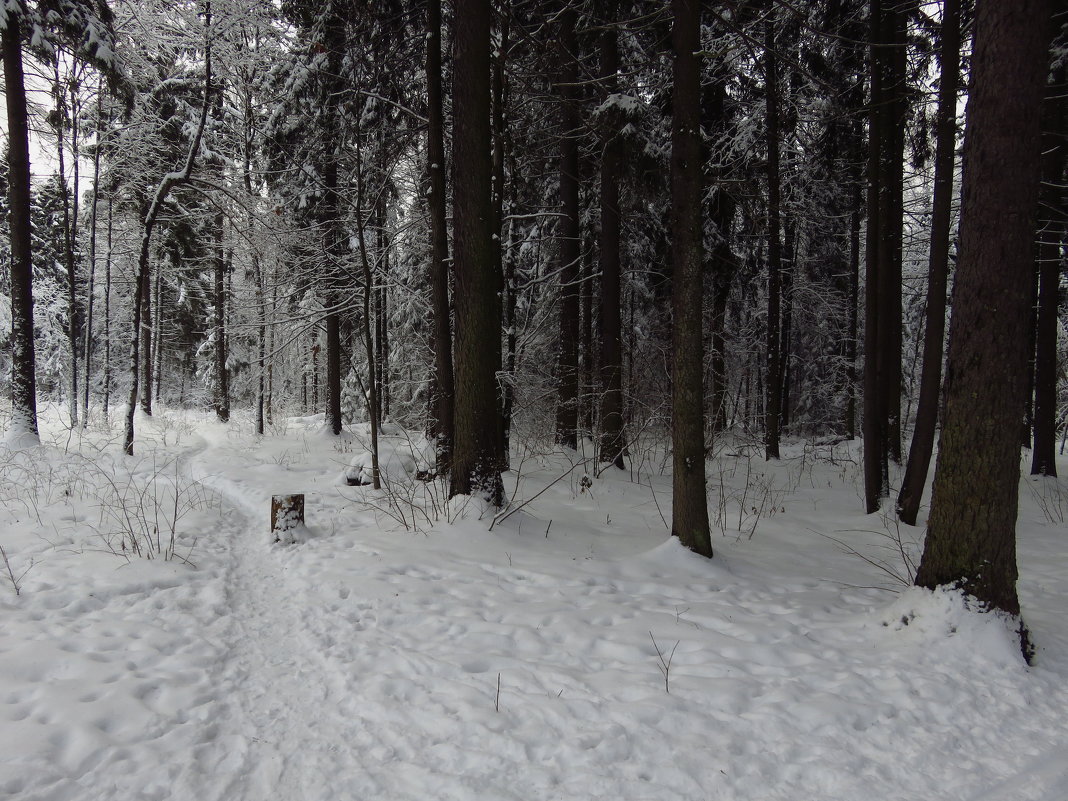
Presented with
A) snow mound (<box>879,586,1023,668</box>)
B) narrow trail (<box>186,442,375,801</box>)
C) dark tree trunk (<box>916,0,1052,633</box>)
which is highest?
dark tree trunk (<box>916,0,1052,633</box>)

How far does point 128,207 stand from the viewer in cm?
1611

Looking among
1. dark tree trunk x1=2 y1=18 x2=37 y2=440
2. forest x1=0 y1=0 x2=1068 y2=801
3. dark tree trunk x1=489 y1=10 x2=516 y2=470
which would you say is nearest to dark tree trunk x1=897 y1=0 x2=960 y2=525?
forest x1=0 y1=0 x2=1068 y2=801

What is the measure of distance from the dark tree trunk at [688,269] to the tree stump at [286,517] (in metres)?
4.26

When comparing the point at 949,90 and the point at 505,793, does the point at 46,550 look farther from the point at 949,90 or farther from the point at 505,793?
the point at 949,90

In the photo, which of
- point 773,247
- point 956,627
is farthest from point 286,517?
point 773,247

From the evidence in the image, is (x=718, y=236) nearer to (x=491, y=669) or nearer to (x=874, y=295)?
(x=874, y=295)

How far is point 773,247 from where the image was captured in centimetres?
1300

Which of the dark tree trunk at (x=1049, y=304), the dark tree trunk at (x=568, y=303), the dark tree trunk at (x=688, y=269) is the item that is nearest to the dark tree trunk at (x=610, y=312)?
the dark tree trunk at (x=568, y=303)

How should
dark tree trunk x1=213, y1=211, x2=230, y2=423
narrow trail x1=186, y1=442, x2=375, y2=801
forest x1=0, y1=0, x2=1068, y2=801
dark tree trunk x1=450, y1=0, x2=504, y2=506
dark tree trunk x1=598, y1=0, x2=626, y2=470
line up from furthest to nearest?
dark tree trunk x1=213, y1=211, x2=230, y2=423
dark tree trunk x1=598, y1=0, x2=626, y2=470
dark tree trunk x1=450, y1=0, x2=504, y2=506
forest x1=0, y1=0, x2=1068, y2=801
narrow trail x1=186, y1=442, x2=375, y2=801

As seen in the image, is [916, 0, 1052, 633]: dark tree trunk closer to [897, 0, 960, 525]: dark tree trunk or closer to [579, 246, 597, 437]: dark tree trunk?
[897, 0, 960, 525]: dark tree trunk

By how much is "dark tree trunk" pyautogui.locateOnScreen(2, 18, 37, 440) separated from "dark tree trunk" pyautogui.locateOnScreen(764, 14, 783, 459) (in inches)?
547

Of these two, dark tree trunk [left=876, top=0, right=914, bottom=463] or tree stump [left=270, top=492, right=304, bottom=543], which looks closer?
tree stump [left=270, top=492, right=304, bottom=543]

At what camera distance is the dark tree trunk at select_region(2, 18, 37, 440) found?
31.2 ft

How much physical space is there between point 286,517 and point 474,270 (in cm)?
358
